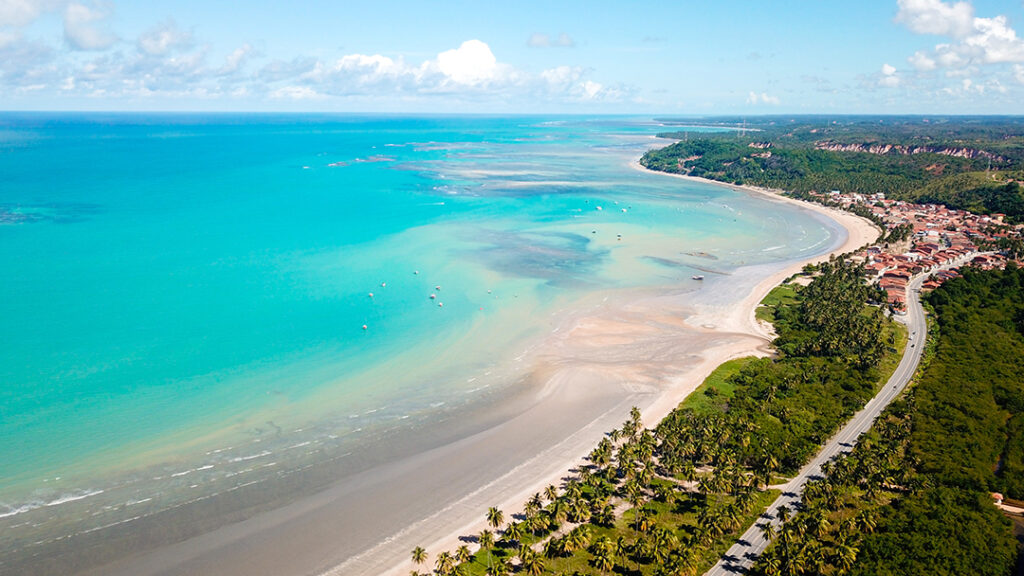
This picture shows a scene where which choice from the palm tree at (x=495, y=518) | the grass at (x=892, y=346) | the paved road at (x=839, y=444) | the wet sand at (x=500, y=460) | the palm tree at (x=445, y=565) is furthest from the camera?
the grass at (x=892, y=346)

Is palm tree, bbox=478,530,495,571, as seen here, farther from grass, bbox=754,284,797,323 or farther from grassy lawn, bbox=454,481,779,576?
grass, bbox=754,284,797,323

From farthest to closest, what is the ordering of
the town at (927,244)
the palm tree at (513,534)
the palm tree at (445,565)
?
the town at (927,244), the palm tree at (513,534), the palm tree at (445,565)

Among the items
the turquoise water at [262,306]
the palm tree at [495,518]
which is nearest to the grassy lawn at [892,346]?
the turquoise water at [262,306]

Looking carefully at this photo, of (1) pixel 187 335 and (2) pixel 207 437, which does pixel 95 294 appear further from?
(2) pixel 207 437

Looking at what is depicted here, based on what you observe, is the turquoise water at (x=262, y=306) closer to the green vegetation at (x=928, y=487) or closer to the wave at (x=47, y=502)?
the wave at (x=47, y=502)

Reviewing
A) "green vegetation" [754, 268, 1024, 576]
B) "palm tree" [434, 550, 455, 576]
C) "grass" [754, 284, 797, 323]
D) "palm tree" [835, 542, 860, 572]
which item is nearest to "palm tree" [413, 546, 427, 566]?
"palm tree" [434, 550, 455, 576]

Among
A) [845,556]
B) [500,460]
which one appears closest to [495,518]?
[500,460]
